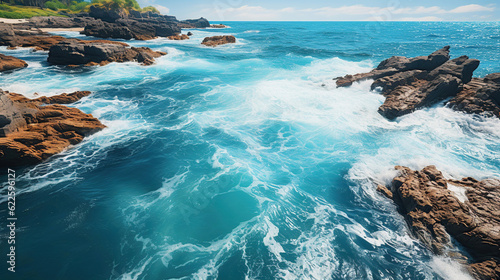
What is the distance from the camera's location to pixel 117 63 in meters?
37.3

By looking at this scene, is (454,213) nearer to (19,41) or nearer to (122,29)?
(19,41)

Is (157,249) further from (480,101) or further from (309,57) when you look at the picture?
(309,57)

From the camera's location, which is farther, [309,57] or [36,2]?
[36,2]

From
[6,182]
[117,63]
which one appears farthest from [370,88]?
[117,63]

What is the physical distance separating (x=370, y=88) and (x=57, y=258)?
33.4 meters

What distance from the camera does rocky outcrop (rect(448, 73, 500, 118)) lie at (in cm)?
2013

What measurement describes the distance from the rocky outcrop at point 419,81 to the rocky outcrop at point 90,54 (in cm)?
3830

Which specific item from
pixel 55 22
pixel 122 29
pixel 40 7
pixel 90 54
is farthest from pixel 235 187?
pixel 40 7

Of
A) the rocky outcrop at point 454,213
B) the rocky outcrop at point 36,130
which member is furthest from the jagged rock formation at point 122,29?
the rocky outcrop at point 454,213

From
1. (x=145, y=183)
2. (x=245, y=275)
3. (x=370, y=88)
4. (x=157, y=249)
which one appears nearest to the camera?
(x=245, y=275)

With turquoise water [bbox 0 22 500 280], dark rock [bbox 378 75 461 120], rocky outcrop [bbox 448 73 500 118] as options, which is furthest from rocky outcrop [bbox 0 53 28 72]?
rocky outcrop [bbox 448 73 500 118]

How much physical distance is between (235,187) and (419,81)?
2788cm

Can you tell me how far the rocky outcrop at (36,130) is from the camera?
12.8m

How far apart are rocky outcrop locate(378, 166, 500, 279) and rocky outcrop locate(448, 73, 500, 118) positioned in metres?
14.3
